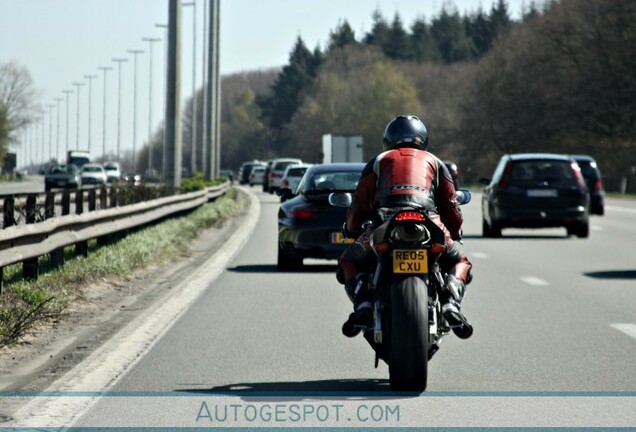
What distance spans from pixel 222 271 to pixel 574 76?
5868 centimetres

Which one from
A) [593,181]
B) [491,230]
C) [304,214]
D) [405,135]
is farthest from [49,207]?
[593,181]

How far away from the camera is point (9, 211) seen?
1378 centimetres

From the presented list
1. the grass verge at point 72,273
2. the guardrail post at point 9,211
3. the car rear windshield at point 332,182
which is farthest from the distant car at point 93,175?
the guardrail post at point 9,211

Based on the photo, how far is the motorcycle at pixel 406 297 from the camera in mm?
7828

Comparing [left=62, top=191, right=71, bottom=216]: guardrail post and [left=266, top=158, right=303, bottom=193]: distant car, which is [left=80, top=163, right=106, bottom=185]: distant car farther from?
[left=62, top=191, right=71, bottom=216]: guardrail post

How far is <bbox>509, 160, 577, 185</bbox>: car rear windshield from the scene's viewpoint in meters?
27.1

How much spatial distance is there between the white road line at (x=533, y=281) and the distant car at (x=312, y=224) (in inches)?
82.6

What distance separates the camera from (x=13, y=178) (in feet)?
378

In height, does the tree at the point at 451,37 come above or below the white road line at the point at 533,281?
above

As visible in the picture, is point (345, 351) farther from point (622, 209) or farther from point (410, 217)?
point (622, 209)

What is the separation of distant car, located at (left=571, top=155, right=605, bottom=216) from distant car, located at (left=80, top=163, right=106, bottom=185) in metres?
53.7

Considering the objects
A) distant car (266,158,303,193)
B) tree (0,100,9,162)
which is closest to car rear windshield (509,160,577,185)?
distant car (266,158,303,193)

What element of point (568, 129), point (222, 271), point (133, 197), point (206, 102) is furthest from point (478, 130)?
point (222, 271)

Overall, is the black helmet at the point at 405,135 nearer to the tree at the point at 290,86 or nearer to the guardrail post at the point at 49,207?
the guardrail post at the point at 49,207
